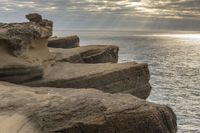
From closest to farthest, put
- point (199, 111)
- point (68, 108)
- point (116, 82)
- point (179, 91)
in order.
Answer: point (68, 108)
point (116, 82)
point (199, 111)
point (179, 91)

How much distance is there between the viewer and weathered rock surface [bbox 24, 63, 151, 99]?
27672mm

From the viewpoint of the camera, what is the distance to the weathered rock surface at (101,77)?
2767 cm

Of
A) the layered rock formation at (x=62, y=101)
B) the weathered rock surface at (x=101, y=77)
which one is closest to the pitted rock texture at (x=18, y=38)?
the layered rock formation at (x=62, y=101)

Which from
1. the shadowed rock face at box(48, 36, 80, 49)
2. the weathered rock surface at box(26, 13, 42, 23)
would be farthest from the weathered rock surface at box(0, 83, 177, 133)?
the shadowed rock face at box(48, 36, 80, 49)

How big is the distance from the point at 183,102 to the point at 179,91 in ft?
38.0

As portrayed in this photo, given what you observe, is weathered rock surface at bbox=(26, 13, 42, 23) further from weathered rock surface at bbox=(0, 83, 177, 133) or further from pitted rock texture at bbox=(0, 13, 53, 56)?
weathered rock surface at bbox=(0, 83, 177, 133)

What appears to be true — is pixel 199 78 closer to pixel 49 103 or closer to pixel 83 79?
pixel 83 79

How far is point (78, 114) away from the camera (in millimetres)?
17016

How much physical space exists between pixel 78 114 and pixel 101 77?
12204mm

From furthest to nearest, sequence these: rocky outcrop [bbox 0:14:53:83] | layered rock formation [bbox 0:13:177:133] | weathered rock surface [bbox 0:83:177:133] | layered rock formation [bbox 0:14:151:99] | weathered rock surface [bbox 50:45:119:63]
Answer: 1. weathered rock surface [bbox 50:45:119:63]
2. layered rock formation [bbox 0:14:151:99]
3. rocky outcrop [bbox 0:14:53:83]
4. layered rock formation [bbox 0:13:177:133]
5. weathered rock surface [bbox 0:83:177:133]

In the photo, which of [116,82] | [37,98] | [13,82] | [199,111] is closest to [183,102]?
[199,111]

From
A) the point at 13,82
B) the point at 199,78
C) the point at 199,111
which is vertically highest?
the point at 13,82

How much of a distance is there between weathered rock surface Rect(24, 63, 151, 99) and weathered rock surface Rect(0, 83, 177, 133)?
7700 mm

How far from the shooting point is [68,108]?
56.2ft
